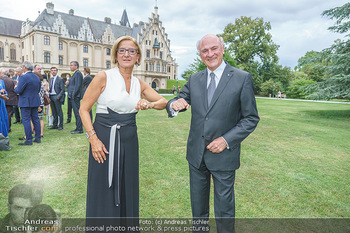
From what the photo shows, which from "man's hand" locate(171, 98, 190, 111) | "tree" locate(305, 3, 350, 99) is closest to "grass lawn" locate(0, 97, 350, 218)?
"man's hand" locate(171, 98, 190, 111)

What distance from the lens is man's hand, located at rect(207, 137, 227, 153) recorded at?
94.0 inches

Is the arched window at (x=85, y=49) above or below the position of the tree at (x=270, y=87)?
above

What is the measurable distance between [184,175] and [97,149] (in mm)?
2772

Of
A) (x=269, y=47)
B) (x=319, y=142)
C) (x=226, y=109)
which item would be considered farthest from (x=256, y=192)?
(x=269, y=47)

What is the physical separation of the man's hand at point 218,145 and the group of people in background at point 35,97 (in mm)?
6360

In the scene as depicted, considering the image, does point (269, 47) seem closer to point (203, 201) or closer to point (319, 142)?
point (319, 142)

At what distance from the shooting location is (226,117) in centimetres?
246

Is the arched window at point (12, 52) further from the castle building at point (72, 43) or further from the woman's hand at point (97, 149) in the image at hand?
the woman's hand at point (97, 149)

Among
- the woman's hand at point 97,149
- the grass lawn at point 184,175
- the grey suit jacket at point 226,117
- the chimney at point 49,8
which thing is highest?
the chimney at point 49,8

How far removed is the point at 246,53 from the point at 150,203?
51.3 metres

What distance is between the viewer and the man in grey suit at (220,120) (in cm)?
242

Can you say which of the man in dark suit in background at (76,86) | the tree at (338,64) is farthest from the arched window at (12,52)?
the tree at (338,64)

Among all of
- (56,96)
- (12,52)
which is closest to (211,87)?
(56,96)

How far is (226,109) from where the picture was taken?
2.44 meters
